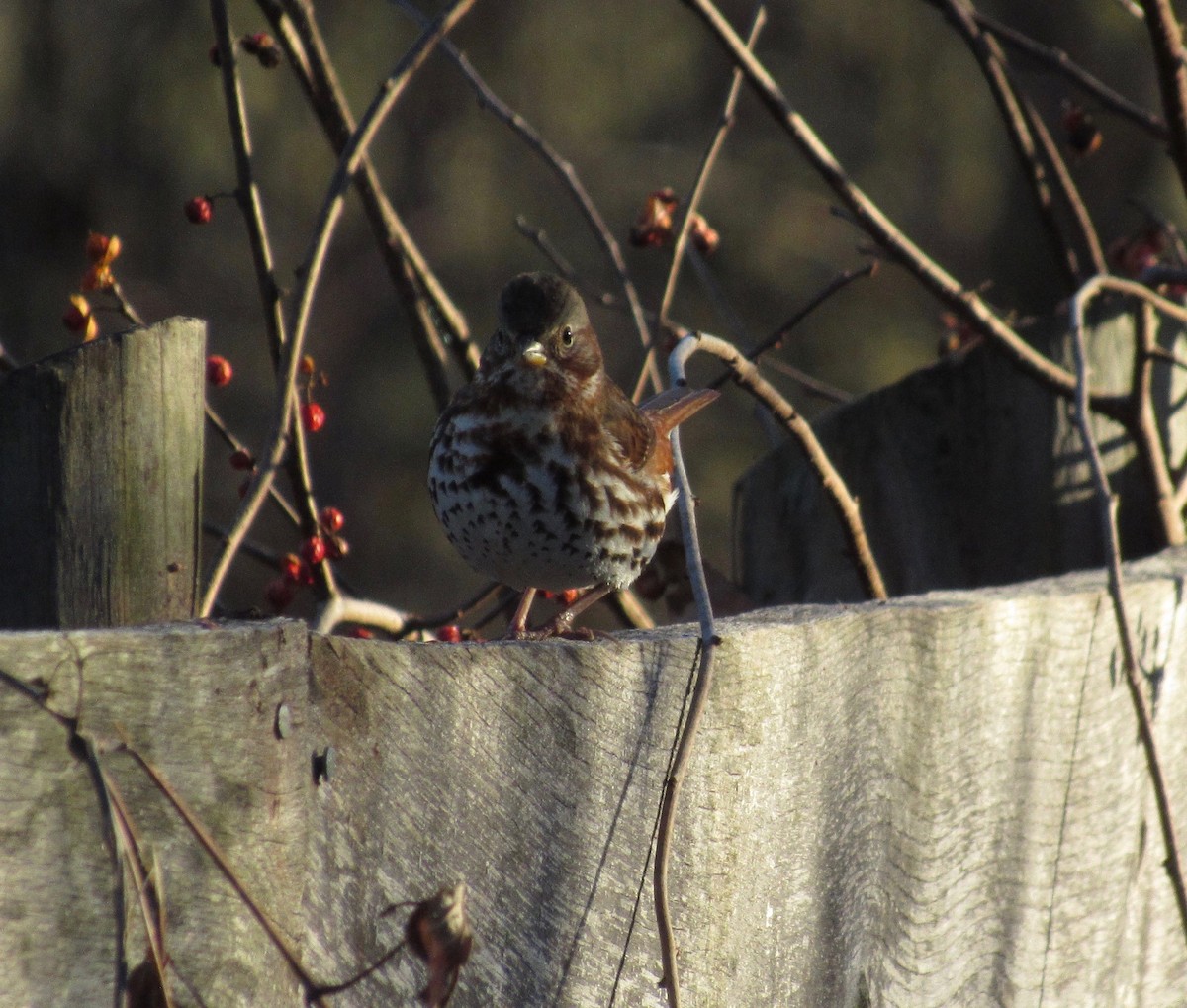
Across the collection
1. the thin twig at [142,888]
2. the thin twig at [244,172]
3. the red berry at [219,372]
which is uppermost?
the thin twig at [244,172]

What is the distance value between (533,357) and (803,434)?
467mm

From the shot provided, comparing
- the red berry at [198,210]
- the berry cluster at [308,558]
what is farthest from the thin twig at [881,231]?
the berry cluster at [308,558]

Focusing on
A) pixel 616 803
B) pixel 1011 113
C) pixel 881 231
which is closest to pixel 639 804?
pixel 616 803

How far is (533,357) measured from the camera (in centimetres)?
233

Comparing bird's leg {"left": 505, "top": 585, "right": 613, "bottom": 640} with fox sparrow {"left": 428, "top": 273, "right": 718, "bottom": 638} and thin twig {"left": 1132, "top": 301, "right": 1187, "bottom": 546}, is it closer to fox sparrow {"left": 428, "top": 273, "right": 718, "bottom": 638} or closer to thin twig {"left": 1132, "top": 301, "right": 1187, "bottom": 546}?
fox sparrow {"left": 428, "top": 273, "right": 718, "bottom": 638}

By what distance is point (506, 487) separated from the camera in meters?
2.24

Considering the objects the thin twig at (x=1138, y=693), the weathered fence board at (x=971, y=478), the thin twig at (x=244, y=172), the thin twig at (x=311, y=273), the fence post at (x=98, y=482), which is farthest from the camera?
the weathered fence board at (x=971, y=478)

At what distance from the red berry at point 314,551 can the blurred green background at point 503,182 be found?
5598 millimetres

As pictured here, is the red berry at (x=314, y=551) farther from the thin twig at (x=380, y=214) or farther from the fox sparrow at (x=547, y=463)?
the thin twig at (x=380, y=214)

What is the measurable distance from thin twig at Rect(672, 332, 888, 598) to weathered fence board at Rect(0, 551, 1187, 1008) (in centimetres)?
41

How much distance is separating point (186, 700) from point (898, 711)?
3.23 ft

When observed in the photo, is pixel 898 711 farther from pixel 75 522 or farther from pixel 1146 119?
pixel 1146 119

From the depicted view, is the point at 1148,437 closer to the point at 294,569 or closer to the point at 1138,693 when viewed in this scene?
the point at 1138,693

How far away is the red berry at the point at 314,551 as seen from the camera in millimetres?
Result: 2348
